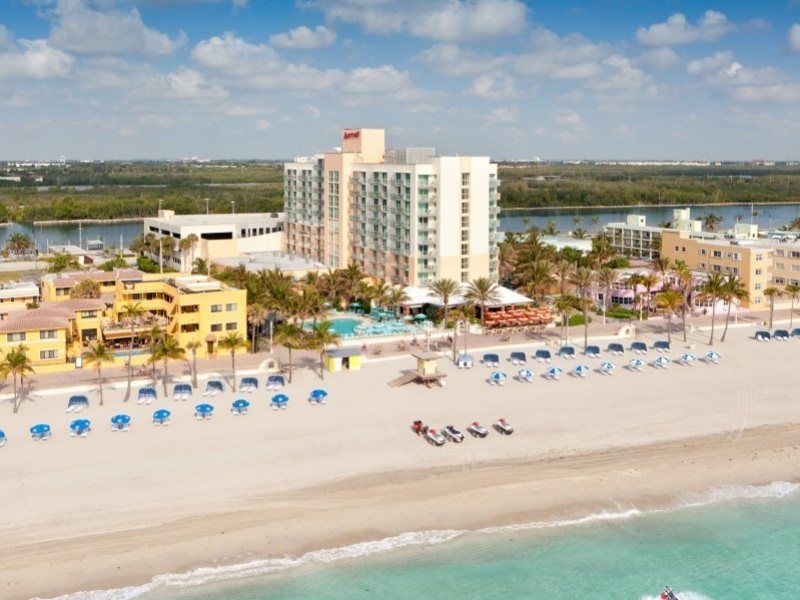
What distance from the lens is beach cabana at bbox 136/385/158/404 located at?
46.8 meters

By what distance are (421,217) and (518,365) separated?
81.0ft

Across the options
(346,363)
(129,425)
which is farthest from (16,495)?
(346,363)

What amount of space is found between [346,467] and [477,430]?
25.4ft

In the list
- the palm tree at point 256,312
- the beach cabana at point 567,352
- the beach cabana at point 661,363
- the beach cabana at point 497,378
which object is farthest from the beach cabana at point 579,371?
the palm tree at point 256,312

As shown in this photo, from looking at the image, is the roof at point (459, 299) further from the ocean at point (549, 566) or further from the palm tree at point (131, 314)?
the ocean at point (549, 566)

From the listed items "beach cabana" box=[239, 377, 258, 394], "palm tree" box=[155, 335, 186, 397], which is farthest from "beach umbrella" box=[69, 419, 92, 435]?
"beach cabana" box=[239, 377, 258, 394]

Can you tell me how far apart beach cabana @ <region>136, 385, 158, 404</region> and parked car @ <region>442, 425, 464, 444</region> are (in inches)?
675

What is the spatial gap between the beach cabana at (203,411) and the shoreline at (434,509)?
35.5ft

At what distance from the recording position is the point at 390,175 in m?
80.8

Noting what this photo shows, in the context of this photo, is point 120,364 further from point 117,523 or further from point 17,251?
point 17,251

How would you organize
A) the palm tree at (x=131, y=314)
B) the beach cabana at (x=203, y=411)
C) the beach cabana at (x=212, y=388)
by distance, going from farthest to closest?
the palm tree at (x=131, y=314) → the beach cabana at (x=212, y=388) → the beach cabana at (x=203, y=411)

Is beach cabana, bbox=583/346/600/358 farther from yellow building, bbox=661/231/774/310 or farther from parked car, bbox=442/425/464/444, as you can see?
yellow building, bbox=661/231/774/310

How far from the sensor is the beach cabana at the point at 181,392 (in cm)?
4778

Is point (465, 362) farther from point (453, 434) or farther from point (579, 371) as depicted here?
point (453, 434)
